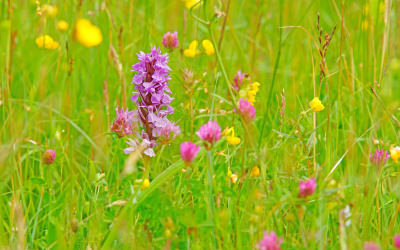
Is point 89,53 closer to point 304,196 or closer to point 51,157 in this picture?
point 51,157

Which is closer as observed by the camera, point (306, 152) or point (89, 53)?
point (306, 152)

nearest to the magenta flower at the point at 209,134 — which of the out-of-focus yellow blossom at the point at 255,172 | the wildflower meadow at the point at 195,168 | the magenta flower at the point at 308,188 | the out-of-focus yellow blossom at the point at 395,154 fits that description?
the wildflower meadow at the point at 195,168

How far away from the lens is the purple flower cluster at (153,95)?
153 centimetres

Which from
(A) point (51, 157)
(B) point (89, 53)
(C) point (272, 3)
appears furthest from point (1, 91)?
(C) point (272, 3)

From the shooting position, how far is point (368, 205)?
132 centimetres

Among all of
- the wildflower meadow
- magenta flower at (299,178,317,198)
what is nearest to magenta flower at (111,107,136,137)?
the wildflower meadow

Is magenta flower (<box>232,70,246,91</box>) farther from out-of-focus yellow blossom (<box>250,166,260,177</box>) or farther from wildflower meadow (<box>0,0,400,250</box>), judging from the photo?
out-of-focus yellow blossom (<box>250,166,260,177</box>)

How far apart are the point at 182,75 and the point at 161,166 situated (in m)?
0.27

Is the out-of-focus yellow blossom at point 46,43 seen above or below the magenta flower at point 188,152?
above

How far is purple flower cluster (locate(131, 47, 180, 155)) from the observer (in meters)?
1.53

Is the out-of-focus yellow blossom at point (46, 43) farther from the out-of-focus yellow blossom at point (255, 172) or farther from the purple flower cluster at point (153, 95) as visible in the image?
the out-of-focus yellow blossom at point (255, 172)

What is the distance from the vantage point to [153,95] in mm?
1553

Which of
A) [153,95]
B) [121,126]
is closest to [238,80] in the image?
[153,95]

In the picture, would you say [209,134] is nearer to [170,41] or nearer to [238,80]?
[238,80]
